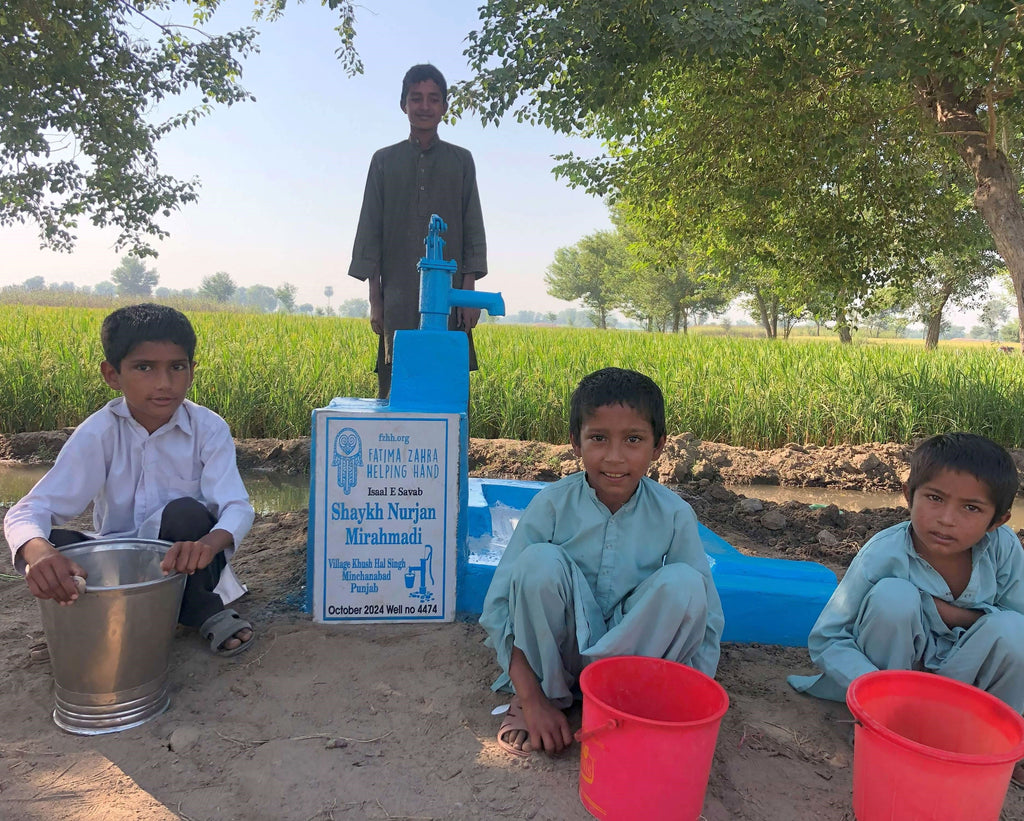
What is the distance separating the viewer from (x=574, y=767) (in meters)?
1.54

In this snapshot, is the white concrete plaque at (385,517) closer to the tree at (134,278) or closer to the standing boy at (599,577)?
the standing boy at (599,577)

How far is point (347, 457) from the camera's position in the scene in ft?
6.92

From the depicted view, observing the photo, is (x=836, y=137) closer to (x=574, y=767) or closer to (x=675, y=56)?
(x=675, y=56)

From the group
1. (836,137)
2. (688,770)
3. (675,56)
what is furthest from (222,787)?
(836,137)

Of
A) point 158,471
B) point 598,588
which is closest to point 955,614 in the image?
point 598,588

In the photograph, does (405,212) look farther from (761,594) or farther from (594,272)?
(594,272)

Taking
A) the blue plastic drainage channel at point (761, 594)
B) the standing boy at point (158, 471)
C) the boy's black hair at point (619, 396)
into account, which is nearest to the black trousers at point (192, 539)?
the standing boy at point (158, 471)

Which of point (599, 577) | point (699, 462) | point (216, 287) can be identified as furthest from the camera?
point (216, 287)

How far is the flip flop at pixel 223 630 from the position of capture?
6.48ft

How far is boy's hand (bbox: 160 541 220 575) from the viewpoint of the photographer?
5.48 feet

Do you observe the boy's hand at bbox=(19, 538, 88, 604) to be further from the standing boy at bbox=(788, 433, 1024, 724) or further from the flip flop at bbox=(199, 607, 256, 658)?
the standing boy at bbox=(788, 433, 1024, 724)

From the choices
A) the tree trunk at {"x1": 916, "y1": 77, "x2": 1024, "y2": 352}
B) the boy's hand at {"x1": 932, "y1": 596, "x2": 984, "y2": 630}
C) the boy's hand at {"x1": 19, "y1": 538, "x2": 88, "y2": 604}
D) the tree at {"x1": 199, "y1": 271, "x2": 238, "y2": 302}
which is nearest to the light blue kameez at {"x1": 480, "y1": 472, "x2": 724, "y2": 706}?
the boy's hand at {"x1": 932, "y1": 596, "x2": 984, "y2": 630}

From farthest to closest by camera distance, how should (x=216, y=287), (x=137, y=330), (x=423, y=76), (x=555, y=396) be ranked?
1. (x=216, y=287)
2. (x=555, y=396)
3. (x=423, y=76)
4. (x=137, y=330)

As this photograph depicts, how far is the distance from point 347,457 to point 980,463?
1685 mm
